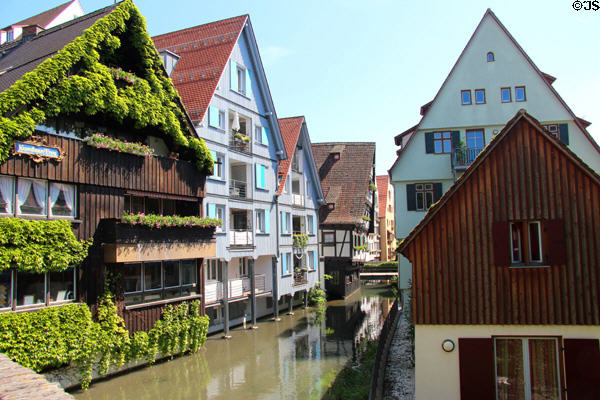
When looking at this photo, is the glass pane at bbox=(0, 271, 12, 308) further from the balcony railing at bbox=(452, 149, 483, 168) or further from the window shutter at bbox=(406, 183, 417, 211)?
the balcony railing at bbox=(452, 149, 483, 168)

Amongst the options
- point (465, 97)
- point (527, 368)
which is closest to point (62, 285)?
point (527, 368)

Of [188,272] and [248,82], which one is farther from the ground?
[248,82]

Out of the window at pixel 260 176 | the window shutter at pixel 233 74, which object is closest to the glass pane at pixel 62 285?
the window at pixel 260 176

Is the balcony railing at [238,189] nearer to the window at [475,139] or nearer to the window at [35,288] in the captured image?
the window at [35,288]

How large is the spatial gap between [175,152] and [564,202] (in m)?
15.3

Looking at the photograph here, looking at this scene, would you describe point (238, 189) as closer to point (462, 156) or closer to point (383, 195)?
point (462, 156)

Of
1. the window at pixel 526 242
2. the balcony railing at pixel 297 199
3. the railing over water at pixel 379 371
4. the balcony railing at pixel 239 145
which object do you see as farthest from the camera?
the balcony railing at pixel 297 199

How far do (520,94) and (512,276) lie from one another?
1532cm

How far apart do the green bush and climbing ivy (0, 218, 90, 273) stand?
1.38 m

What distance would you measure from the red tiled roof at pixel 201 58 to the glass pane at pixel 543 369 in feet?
57.5

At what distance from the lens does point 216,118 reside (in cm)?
2517

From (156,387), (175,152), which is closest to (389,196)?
(175,152)

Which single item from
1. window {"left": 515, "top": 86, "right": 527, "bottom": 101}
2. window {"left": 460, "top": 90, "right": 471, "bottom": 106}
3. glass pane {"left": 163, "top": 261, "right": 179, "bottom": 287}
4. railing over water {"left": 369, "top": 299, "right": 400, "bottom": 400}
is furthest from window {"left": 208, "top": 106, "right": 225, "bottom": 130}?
window {"left": 515, "top": 86, "right": 527, "bottom": 101}

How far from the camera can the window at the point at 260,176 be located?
28812mm
